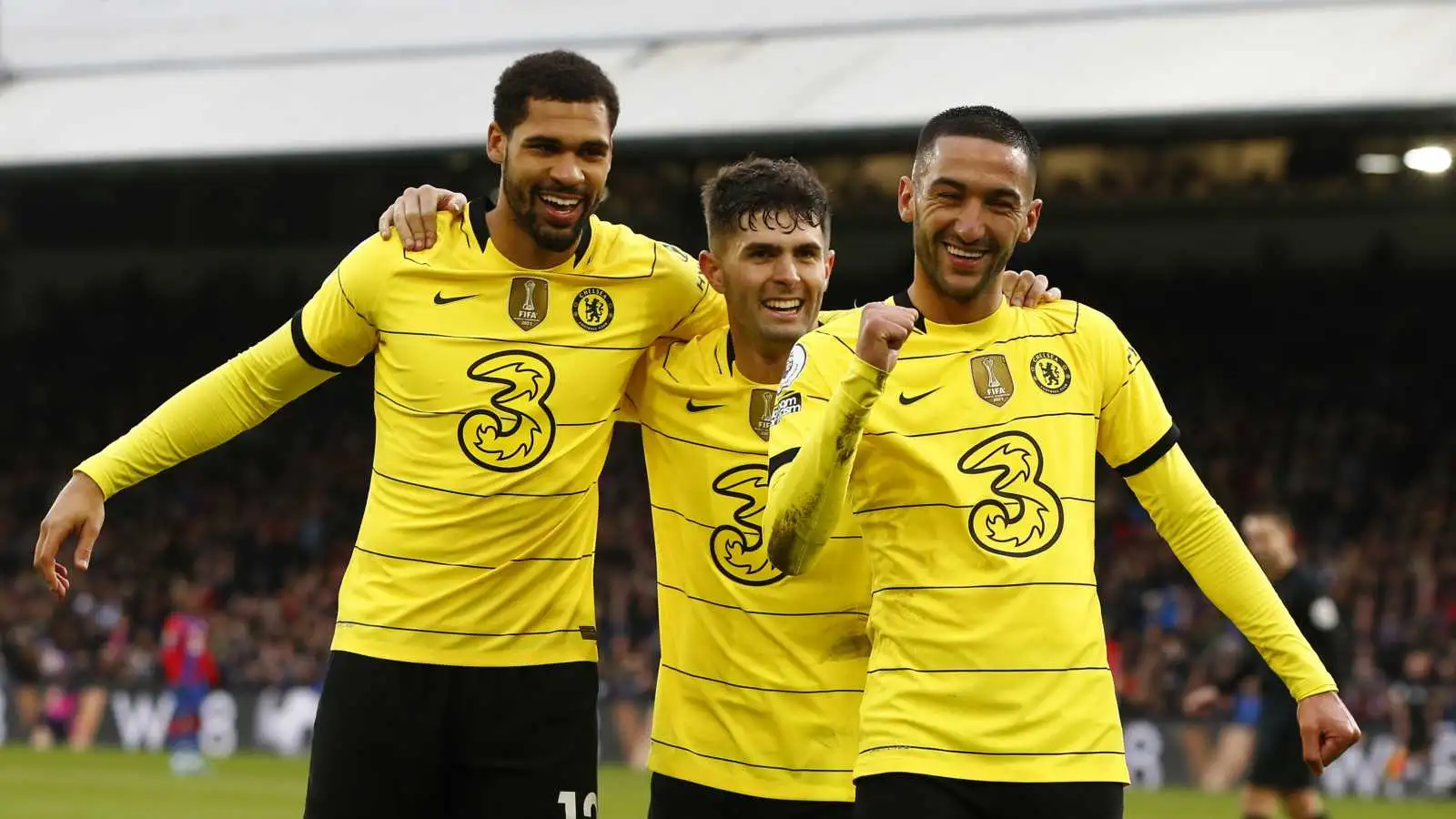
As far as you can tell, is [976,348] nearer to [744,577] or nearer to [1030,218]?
[1030,218]

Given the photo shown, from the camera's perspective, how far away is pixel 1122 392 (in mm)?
4395

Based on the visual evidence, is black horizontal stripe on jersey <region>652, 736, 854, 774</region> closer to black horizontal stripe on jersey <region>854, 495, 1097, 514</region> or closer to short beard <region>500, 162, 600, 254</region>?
black horizontal stripe on jersey <region>854, 495, 1097, 514</region>

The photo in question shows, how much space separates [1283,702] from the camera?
34.7 feet

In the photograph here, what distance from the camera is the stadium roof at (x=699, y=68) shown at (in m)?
16.2

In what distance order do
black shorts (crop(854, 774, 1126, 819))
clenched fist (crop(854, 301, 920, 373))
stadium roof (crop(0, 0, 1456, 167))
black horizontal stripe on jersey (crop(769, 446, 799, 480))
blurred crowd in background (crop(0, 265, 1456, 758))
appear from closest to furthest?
clenched fist (crop(854, 301, 920, 373)) → black shorts (crop(854, 774, 1126, 819)) → black horizontal stripe on jersey (crop(769, 446, 799, 480)) → stadium roof (crop(0, 0, 1456, 167)) → blurred crowd in background (crop(0, 265, 1456, 758))

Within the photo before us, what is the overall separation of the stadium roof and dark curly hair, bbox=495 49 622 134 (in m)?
11.4

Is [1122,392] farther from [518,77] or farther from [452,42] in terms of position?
[452,42]

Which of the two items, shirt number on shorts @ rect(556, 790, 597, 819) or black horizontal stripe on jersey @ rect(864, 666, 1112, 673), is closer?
black horizontal stripe on jersey @ rect(864, 666, 1112, 673)

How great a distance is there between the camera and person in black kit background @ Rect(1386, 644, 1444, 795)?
16.3 meters

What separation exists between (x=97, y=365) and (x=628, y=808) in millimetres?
16620

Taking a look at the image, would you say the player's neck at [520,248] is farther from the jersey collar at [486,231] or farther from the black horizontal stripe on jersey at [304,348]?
the black horizontal stripe on jersey at [304,348]

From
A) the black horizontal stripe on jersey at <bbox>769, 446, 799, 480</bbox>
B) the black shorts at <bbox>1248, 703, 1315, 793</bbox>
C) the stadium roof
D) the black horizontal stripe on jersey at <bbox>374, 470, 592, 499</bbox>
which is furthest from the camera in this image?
the stadium roof

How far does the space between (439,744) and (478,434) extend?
0.72m

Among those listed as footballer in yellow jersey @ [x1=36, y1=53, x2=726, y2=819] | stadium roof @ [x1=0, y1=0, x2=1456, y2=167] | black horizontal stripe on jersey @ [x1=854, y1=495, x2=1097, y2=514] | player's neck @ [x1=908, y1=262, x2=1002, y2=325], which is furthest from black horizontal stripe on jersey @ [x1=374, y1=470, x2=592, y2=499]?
stadium roof @ [x1=0, y1=0, x2=1456, y2=167]
